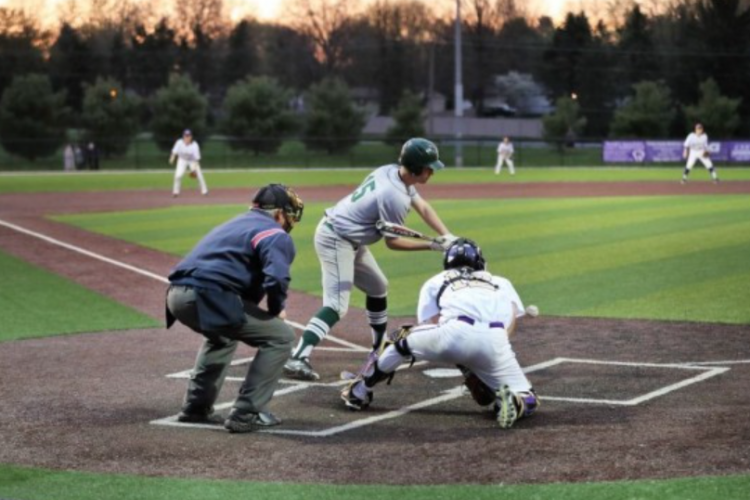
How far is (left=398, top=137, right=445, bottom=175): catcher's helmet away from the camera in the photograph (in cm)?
984

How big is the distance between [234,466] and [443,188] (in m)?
32.8

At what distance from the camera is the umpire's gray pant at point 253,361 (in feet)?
27.0

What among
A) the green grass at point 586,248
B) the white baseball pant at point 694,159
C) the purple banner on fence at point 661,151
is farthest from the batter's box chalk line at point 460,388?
the purple banner on fence at point 661,151

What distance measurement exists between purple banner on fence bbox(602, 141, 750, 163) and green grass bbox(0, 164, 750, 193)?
13.2 feet

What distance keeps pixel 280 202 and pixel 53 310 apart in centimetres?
715

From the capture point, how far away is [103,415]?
8.80 metres

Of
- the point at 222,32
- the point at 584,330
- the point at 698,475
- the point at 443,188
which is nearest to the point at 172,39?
the point at 222,32

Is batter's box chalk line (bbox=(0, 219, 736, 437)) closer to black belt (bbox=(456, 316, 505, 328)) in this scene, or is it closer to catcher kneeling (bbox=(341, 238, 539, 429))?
catcher kneeling (bbox=(341, 238, 539, 429))

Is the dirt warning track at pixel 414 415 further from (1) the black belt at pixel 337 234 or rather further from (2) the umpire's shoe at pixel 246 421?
(1) the black belt at pixel 337 234

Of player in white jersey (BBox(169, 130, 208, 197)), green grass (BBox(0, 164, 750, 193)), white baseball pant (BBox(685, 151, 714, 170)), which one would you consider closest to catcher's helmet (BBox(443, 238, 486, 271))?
player in white jersey (BBox(169, 130, 208, 197))

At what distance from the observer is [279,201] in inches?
335

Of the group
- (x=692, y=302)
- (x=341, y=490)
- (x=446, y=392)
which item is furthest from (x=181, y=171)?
(x=341, y=490)

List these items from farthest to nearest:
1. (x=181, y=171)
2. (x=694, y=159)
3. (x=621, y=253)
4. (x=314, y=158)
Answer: (x=314, y=158)
(x=694, y=159)
(x=181, y=171)
(x=621, y=253)

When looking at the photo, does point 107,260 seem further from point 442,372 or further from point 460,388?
point 460,388
